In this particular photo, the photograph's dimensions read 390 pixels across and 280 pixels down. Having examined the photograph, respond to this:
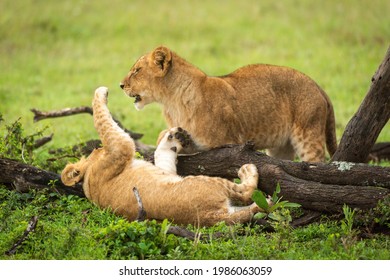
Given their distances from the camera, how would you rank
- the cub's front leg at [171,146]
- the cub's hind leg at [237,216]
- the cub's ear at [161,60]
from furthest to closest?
1. the cub's ear at [161,60]
2. the cub's front leg at [171,146]
3. the cub's hind leg at [237,216]

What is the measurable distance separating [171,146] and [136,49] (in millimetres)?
8923

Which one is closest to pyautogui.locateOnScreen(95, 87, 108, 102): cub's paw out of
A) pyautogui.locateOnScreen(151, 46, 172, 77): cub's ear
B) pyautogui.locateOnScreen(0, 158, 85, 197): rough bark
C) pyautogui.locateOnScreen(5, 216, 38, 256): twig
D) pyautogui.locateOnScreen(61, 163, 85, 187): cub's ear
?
pyautogui.locateOnScreen(151, 46, 172, 77): cub's ear

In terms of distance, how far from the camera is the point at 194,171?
621cm

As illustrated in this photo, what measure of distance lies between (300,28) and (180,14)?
282 cm

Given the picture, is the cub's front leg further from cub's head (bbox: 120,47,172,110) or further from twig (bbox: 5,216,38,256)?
twig (bbox: 5,216,38,256)

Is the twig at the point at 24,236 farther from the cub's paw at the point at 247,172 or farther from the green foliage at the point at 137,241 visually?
the cub's paw at the point at 247,172

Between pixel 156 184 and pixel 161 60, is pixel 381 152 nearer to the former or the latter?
pixel 161 60

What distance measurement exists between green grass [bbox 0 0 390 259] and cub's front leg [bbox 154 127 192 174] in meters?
0.69

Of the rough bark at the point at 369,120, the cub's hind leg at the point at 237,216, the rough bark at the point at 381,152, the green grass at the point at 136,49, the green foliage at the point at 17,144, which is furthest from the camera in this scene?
the green grass at the point at 136,49

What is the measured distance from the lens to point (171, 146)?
6367 mm

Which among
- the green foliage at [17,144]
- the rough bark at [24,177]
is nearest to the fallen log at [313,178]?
the rough bark at [24,177]

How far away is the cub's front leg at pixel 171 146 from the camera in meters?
6.26

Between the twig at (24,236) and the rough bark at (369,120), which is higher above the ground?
the rough bark at (369,120)
